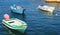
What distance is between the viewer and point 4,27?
127 ft

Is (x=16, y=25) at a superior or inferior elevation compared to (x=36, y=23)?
superior

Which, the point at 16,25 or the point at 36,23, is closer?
the point at 16,25

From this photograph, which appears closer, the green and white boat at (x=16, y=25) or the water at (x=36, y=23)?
the green and white boat at (x=16, y=25)

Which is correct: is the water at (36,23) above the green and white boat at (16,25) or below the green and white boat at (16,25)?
below

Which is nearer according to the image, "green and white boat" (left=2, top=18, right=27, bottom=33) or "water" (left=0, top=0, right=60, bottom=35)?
"green and white boat" (left=2, top=18, right=27, bottom=33)

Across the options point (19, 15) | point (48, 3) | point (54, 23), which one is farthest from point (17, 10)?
point (48, 3)

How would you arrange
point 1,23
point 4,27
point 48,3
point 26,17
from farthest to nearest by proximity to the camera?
point 48,3, point 26,17, point 1,23, point 4,27

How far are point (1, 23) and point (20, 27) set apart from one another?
21.6 ft

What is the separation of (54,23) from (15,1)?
26995mm

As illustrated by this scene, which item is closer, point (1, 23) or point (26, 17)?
point (1, 23)

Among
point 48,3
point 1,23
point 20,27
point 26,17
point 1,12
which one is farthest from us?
point 48,3

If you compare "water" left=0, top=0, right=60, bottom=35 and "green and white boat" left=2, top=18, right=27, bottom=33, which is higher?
"green and white boat" left=2, top=18, right=27, bottom=33

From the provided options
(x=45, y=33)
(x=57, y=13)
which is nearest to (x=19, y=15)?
(x=57, y=13)

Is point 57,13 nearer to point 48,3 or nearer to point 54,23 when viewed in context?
point 54,23
